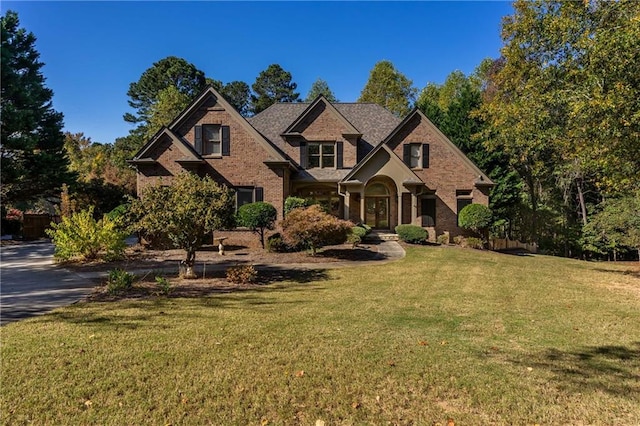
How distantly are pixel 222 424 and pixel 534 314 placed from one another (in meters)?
6.93

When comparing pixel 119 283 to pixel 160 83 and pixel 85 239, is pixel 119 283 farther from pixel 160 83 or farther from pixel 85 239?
pixel 160 83

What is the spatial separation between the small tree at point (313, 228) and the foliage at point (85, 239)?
646 cm

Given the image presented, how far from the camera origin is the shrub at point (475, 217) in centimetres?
2023

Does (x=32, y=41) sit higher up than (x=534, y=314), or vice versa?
(x=32, y=41)

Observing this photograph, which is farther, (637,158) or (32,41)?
(32,41)

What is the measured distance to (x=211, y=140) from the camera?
66.2ft

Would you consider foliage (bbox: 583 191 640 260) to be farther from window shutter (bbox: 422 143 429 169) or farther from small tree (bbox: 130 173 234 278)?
small tree (bbox: 130 173 234 278)

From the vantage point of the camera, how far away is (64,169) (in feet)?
85.5

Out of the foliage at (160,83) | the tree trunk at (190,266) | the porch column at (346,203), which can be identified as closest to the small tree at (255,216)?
the porch column at (346,203)

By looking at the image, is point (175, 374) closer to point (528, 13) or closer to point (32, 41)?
point (528, 13)

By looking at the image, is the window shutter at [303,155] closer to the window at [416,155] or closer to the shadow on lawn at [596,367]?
the window at [416,155]

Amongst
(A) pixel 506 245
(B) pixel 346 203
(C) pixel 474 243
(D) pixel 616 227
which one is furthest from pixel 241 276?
(D) pixel 616 227

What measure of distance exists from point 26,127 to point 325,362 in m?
28.0

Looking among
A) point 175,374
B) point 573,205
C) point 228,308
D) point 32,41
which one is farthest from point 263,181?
point 573,205
